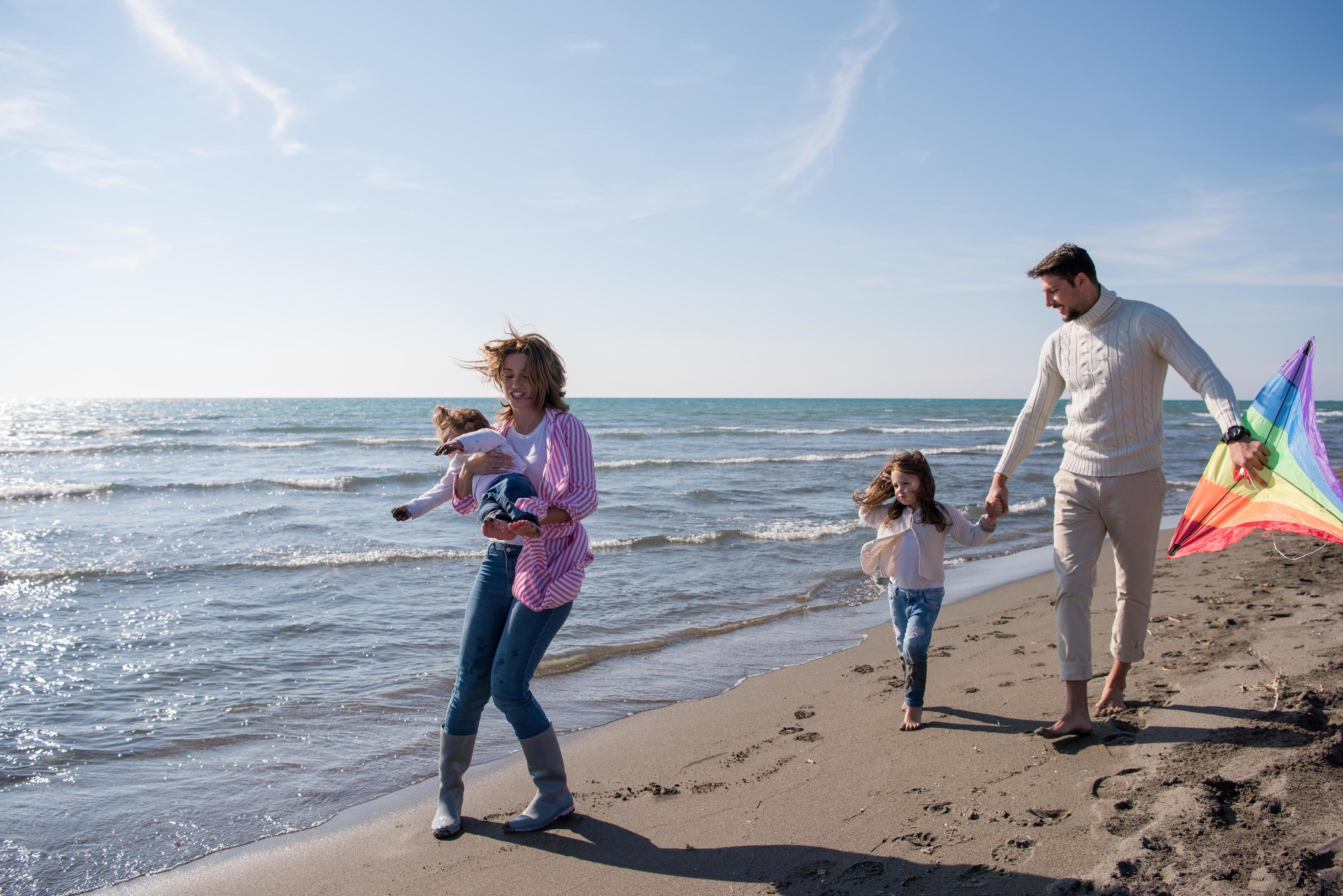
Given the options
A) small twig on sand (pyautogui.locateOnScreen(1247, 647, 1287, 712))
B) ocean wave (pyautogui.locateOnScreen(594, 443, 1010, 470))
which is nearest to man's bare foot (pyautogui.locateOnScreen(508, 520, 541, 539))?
small twig on sand (pyautogui.locateOnScreen(1247, 647, 1287, 712))

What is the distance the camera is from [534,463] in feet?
10.3

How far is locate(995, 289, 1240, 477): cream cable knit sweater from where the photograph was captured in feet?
10.5

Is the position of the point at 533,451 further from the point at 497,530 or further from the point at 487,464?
the point at 497,530

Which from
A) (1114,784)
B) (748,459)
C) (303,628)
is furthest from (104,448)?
(1114,784)

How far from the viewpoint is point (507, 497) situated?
115 inches

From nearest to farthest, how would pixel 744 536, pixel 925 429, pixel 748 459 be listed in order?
1. pixel 744 536
2. pixel 748 459
3. pixel 925 429

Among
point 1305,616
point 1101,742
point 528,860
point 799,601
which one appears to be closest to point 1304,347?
point 1101,742

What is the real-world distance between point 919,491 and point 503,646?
2.29m

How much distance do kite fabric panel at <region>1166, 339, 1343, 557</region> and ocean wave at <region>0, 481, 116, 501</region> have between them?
62.0 ft

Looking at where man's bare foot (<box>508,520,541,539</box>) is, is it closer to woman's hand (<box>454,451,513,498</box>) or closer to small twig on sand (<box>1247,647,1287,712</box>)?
woman's hand (<box>454,451,513,498</box>)

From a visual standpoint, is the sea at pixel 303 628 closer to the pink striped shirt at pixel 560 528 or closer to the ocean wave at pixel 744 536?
the ocean wave at pixel 744 536

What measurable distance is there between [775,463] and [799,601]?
15.2 meters

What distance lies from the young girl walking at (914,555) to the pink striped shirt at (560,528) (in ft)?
5.34

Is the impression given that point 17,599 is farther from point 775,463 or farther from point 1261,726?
point 775,463
